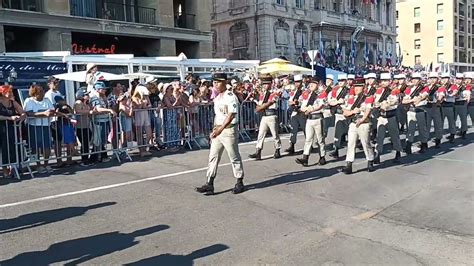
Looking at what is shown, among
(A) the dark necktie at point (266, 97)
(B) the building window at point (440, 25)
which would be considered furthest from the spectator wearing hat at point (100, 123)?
(B) the building window at point (440, 25)

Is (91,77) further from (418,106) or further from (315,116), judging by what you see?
(418,106)

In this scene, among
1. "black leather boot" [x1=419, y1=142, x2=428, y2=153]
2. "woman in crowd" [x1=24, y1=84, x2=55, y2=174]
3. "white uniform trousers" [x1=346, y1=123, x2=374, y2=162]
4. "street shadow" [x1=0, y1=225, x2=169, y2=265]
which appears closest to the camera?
"street shadow" [x1=0, y1=225, x2=169, y2=265]

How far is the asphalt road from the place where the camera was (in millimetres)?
5219

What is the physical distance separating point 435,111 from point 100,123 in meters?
8.77

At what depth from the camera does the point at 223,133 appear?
7.79 m

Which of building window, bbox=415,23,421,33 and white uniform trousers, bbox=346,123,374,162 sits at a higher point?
building window, bbox=415,23,421,33

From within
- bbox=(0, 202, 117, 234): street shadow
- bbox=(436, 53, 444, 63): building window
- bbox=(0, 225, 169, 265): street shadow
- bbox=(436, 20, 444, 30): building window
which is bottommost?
bbox=(0, 225, 169, 265): street shadow

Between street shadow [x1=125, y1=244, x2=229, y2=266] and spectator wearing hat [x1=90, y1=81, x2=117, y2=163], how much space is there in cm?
604

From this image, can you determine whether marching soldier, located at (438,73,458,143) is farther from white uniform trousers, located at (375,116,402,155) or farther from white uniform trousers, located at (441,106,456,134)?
white uniform trousers, located at (375,116,402,155)

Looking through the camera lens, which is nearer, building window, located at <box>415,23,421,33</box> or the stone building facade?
the stone building facade

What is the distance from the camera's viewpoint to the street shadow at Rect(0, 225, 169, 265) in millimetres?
5096

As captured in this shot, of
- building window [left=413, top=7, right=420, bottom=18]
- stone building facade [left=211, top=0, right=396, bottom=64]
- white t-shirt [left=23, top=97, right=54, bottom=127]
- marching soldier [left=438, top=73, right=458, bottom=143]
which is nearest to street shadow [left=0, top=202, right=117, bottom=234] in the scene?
white t-shirt [left=23, top=97, right=54, bottom=127]

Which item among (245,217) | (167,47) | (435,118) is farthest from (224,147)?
(167,47)

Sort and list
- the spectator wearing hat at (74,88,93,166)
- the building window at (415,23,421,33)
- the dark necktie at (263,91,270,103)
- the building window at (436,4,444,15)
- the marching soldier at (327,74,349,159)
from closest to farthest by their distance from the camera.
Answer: the spectator wearing hat at (74,88,93,166) < the dark necktie at (263,91,270,103) < the marching soldier at (327,74,349,159) < the building window at (436,4,444,15) < the building window at (415,23,421,33)
